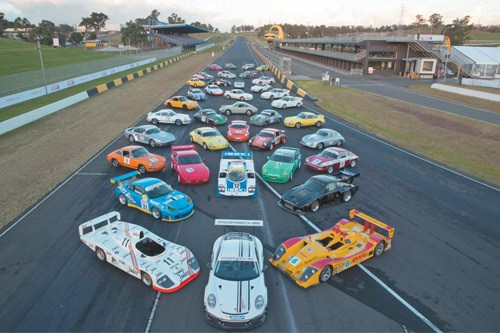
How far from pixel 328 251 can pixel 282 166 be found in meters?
8.49

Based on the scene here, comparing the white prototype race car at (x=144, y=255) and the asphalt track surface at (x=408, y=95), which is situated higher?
the asphalt track surface at (x=408, y=95)

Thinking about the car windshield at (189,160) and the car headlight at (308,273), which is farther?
the car windshield at (189,160)

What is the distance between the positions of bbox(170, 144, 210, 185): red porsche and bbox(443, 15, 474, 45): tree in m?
106

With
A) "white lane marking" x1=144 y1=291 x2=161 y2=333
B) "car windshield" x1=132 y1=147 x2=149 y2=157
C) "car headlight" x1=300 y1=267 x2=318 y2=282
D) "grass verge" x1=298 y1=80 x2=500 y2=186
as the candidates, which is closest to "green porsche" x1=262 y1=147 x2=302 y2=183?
"car windshield" x1=132 y1=147 x2=149 y2=157

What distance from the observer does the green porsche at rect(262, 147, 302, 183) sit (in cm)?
1914

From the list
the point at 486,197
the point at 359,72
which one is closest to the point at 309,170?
the point at 486,197

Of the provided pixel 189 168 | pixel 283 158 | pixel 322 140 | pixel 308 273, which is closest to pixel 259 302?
pixel 308 273

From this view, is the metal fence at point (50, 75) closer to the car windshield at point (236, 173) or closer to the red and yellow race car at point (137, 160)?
the red and yellow race car at point (137, 160)

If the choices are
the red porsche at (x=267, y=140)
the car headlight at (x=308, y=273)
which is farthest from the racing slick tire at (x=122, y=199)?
the red porsche at (x=267, y=140)

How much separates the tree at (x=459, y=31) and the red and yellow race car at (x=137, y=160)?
10708 cm

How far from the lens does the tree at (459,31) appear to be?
99750mm

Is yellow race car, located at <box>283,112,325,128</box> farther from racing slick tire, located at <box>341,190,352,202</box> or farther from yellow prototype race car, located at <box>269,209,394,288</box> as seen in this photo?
yellow prototype race car, located at <box>269,209,394,288</box>

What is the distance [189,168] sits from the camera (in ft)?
61.7

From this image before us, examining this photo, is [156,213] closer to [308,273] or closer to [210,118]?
[308,273]
